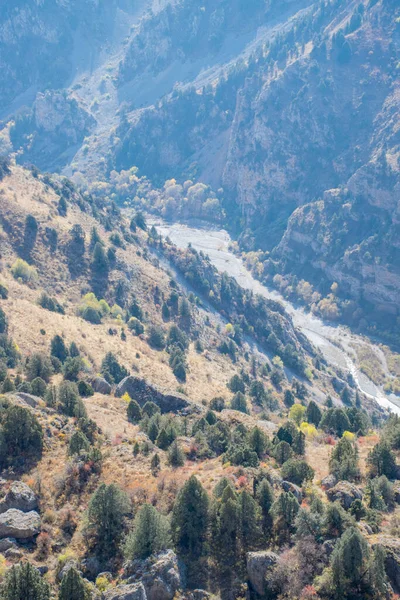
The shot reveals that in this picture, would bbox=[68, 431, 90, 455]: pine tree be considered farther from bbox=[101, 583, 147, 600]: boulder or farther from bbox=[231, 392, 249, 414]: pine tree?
bbox=[231, 392, 249, 414]: pine tree

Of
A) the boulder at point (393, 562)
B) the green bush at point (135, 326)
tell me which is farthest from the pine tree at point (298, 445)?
the green bush at point (135, 326)

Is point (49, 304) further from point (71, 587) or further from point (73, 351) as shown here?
point (71, 587)

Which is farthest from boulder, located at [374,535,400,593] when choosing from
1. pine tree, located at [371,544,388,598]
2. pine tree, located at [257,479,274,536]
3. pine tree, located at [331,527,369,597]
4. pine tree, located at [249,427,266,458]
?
pine tree, located at [249,427,266,458]

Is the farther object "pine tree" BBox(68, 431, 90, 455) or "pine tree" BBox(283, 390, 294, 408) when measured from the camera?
"pine tree" BBox(283, 390, 294, 408)

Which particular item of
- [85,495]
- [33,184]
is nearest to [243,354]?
[33,184]

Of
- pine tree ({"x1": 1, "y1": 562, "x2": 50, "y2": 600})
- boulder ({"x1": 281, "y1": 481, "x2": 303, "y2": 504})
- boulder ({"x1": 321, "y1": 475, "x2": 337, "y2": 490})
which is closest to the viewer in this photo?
pine tree ({"x1": 1, "y1": 562, "x2": 50, "y2": 600})

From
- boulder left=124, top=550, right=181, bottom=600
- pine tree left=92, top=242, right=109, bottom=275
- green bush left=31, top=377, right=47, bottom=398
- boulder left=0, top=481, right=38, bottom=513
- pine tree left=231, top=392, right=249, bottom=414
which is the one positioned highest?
pine tree left=92, top=242, right=109, bottom=275
